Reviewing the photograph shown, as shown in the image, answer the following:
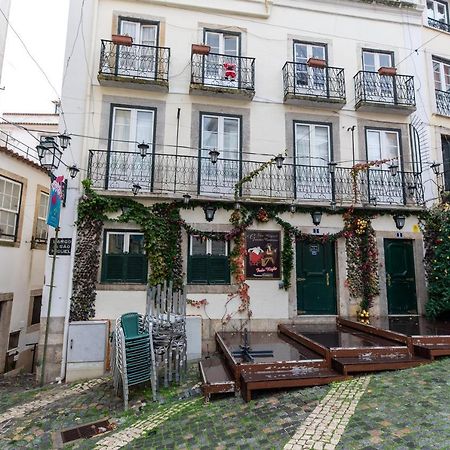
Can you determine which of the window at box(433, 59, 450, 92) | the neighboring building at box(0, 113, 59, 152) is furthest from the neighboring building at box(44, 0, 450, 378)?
the neighboring building at box(0, 113, 59, 152)

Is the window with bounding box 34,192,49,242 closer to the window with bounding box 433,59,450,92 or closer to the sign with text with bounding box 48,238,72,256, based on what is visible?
the sign with text with bounding box 48,238,72,256

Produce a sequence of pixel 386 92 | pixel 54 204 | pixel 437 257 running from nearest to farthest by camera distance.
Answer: pixel 54 204, pixel 437 257, pixel 386 92

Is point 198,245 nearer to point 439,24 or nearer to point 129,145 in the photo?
point 129,145

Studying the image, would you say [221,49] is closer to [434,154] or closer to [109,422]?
[434,154]

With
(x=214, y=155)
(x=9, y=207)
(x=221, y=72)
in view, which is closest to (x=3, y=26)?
(x=9, y=207)

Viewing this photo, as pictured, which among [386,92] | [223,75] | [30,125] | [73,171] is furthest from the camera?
[30,125]

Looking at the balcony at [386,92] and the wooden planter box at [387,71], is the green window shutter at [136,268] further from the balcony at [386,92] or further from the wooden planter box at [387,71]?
the wooden planter box at [387,71]

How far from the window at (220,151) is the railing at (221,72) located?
2.96ft

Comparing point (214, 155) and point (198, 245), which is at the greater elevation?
point (214, 155)

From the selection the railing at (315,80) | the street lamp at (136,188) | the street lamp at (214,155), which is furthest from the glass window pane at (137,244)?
the railing at (315,80)

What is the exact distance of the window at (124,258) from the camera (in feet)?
26.6

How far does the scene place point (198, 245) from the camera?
8547 millimetres

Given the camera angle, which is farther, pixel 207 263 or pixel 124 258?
pixel 207 263

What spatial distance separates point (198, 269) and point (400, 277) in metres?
5.62
